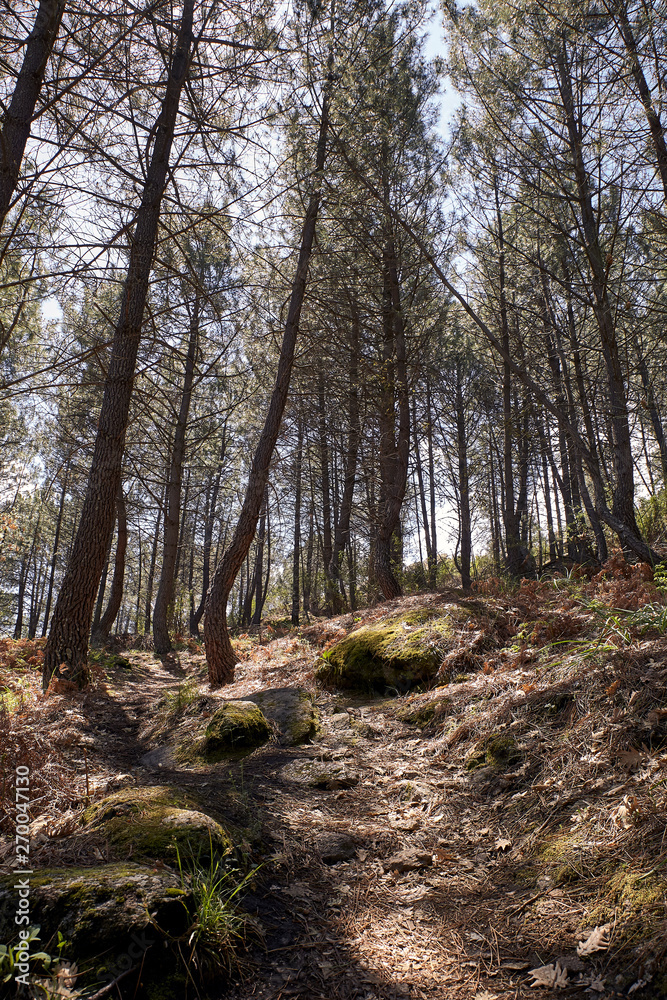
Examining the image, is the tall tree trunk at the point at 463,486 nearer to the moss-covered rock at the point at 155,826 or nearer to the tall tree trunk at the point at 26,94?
the tall tree trunk at the point at 26,94

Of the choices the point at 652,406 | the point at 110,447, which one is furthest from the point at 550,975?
the point at 110,447

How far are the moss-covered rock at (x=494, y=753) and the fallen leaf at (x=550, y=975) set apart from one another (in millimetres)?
1492

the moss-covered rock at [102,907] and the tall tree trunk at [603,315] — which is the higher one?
the tall tree trunk at [603,315]

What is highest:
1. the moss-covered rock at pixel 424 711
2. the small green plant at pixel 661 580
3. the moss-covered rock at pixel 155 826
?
the small green plant at pixel 661 580

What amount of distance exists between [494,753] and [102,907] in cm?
251

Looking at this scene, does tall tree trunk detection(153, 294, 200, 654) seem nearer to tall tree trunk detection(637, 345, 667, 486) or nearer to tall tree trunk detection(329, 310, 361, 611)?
tall tree trunk detection(329, 310, 361, 611)

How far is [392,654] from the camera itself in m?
5.59

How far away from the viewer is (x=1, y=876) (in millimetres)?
1942

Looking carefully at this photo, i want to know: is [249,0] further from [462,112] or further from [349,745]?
[349,745]

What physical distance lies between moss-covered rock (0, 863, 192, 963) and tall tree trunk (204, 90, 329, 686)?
227 inches

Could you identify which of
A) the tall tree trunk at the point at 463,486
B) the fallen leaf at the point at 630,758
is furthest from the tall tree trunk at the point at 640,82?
the tall tree trunk at the point at 463,486

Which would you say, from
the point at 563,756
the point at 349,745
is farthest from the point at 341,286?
the point at 563,756

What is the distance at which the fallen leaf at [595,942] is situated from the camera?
1808 mm

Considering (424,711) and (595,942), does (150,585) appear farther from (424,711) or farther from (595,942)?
(595,942)
